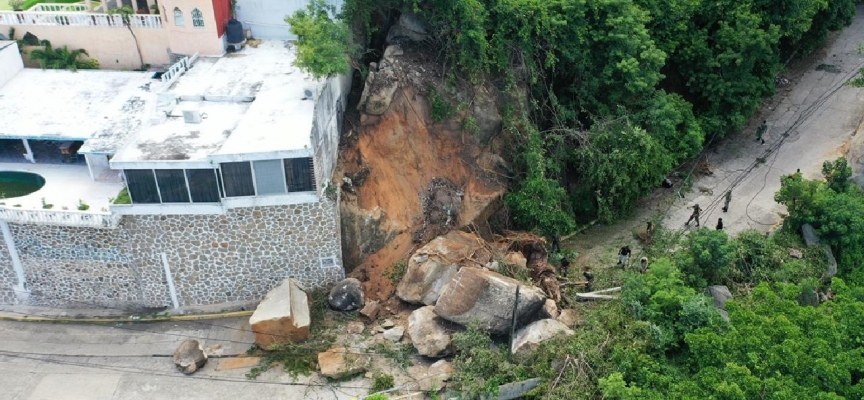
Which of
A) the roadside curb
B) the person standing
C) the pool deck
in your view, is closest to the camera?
the pool deck

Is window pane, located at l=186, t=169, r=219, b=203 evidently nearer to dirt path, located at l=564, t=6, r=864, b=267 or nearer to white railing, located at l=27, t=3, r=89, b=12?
white railing, located at l=27, t=3, r=89, b=12

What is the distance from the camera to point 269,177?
66.7 ft

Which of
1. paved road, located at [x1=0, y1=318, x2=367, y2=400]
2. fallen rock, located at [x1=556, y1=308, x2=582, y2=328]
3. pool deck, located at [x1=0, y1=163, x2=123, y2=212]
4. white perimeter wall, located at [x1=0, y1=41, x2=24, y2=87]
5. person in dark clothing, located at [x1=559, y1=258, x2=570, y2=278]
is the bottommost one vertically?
paved road, located at [x1=0, y1=318, x2=367, y2=400]

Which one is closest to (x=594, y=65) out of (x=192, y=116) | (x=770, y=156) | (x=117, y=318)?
(x=770, y=156)

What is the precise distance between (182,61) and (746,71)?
21157 millimetres

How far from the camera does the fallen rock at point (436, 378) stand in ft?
64.7

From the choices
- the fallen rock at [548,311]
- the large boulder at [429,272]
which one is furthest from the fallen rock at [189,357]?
the fallen rock at [548,311]

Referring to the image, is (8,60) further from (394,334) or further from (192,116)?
(394,334)

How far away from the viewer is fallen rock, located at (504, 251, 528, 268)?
22.6 m

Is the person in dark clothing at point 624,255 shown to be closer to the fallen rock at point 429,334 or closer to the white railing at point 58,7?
the fallen rock at point 429,334

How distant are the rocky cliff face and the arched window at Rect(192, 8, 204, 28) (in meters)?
6.06

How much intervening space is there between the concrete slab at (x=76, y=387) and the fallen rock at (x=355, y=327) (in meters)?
6.55

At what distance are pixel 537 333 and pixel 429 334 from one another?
301cm

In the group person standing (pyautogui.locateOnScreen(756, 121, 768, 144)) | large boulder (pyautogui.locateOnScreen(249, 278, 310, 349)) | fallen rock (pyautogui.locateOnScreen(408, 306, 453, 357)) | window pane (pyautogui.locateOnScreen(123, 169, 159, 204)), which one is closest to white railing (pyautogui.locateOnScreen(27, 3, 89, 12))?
window pane (pyautogui.locateOnScreen(123, 169, 159, 204))
